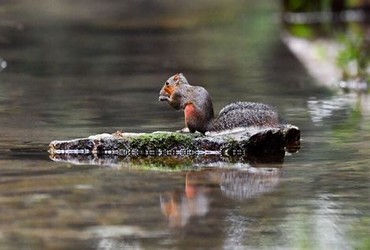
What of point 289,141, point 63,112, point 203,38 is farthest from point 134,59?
point 289,141

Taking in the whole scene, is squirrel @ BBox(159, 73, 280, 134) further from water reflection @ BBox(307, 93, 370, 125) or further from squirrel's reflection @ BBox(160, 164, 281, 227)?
water reflection @ BBox(307, 93, 370, 125)

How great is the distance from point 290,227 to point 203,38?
16.6m

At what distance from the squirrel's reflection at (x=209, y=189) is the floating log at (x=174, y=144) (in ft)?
1.65

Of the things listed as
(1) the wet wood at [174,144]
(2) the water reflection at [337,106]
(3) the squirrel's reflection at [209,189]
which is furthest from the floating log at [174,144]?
(2) the water reflection at [337,106]

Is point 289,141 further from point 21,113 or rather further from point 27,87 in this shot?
point 27,87

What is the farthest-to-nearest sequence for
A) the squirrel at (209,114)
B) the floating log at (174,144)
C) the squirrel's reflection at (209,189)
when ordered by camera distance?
the squirrel at (209,114) → the floating log at (174,144) → the squirrel's reflection at (209,189)

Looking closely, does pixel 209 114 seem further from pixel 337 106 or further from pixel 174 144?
pixel 337 106

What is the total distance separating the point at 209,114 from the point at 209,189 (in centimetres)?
168

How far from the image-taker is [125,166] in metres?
8.91

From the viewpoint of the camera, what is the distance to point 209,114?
9.63 m

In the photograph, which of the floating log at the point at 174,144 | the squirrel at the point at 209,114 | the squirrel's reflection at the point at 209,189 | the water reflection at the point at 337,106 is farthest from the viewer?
Answer: the water reflection at the point at 337,106

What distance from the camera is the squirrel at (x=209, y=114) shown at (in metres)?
9.56

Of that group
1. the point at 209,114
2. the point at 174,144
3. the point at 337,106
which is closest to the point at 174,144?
the point at 174,144

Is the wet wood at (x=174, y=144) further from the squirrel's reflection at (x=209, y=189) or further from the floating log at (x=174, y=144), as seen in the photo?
the squirrel's reflection at (x=209, y=189)
